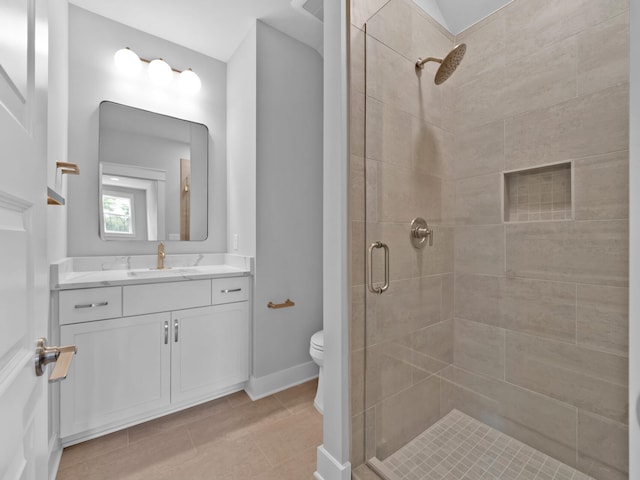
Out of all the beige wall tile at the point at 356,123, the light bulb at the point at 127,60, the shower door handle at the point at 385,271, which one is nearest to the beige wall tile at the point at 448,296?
the shower door handle at the point at 385,271

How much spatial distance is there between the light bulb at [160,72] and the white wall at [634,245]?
2.52 m

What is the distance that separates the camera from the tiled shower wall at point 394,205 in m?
1.30

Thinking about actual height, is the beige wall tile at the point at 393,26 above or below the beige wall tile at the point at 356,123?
above

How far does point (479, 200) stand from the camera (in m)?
1.44

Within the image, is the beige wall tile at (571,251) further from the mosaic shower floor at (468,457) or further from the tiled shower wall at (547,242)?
the mosaic shower floor at (468,457)

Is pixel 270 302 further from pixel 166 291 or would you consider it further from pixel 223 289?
pixel 166 291

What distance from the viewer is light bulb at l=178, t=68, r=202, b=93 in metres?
2.34

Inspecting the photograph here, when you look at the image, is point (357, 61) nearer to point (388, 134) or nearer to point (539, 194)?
point (388, 134)

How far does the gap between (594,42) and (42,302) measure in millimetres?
1917

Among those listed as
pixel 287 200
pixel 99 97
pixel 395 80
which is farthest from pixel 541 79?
pixel 99 97

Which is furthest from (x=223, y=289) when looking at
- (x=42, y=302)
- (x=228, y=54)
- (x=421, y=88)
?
(x=228, y=54)

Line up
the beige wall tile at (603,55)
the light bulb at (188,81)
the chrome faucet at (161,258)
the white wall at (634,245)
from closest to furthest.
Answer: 1. the white wall at (634,245)
2. the beige wall tile at (603,55)
3. the chrome faucet at (161,258)
4. the light bulb at (188,81)

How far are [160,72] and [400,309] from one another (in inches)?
92.0

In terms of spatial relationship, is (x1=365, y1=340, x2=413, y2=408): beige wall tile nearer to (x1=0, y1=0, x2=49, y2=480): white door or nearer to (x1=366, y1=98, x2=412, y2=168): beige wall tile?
(x1=366, y1=98, x2=412, y2=168): beige wall tile
